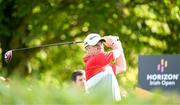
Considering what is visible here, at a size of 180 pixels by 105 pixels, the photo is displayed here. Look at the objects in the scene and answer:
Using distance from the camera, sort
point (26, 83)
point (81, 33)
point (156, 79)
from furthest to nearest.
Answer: point (81, 33), point (156, 79), point (26, 83)

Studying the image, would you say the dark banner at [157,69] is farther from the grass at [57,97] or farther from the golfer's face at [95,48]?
the grass at [57,97]

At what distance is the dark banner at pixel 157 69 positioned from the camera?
1120 centimetres

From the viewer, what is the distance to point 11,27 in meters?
19.8

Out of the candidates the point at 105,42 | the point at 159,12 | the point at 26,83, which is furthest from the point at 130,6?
the point at 26,83

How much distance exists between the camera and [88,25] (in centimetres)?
1920

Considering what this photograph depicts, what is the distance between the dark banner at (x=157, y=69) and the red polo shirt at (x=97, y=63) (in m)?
4.15

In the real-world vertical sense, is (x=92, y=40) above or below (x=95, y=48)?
above

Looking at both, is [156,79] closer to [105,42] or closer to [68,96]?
[105,42]

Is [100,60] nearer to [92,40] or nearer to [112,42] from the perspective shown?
[92,40]

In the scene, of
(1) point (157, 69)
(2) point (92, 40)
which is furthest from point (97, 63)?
(1) point (157, 69)

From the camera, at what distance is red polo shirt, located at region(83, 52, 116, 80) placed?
268 inches

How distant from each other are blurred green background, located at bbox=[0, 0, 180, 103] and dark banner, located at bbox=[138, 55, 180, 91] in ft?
22.6

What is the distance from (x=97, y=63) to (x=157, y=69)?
14.7 feet

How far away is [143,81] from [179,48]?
8.63 m
